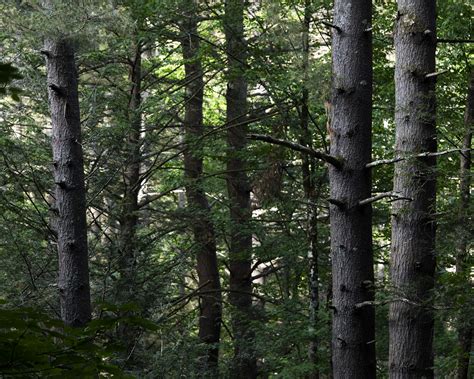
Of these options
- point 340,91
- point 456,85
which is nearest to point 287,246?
point 456,85

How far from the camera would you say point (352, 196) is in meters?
6.42

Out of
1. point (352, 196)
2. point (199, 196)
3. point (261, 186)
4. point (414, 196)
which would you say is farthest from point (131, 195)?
point (414, 196)

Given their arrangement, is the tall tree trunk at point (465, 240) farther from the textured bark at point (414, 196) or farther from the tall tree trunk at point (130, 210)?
the tall tree trunk at point (130, 210)

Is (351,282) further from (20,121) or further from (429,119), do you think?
(20,121)

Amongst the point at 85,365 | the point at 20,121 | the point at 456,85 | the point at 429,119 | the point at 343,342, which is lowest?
the point at 85,365

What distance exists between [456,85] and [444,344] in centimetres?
381

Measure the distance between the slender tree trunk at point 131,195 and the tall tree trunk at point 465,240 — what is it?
158 inches

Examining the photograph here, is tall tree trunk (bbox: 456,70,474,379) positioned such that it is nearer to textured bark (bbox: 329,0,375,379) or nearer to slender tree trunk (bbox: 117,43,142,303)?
textured bark (bbox: 329,0,375,379)

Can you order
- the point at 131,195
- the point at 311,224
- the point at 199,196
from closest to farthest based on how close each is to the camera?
1. the point at 311,224
2. the point at 131,195
3. the point at 199,196

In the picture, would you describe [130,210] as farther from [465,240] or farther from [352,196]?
[465,240]

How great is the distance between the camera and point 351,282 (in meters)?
6.43

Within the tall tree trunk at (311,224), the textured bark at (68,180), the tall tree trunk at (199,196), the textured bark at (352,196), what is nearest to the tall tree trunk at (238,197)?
the tall tree trunk at (199,196)

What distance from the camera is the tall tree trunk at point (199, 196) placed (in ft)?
38.1

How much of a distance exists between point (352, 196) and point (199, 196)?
7.54 metres
